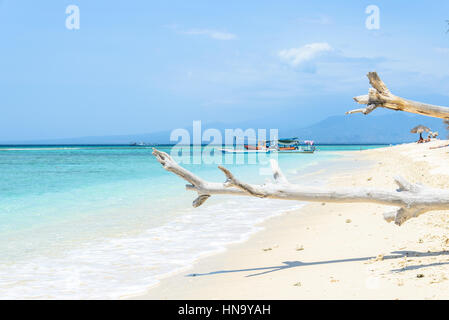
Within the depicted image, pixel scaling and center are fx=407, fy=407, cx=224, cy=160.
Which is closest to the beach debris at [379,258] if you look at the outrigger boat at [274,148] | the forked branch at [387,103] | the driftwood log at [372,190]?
the driftwood log at [372,190]

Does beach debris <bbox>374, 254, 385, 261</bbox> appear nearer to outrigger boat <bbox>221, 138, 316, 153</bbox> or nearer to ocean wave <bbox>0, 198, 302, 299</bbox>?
ocean wave <bbox>0, 198, 302, 299</bbox>

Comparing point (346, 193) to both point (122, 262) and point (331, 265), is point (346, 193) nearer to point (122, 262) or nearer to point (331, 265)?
point (331, 265)

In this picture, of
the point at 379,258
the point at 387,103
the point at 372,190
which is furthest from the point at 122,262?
the point at 387,103

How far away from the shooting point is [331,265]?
555cm

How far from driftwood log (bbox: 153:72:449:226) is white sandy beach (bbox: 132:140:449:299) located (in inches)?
28.1

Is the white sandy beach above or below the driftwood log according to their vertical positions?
below

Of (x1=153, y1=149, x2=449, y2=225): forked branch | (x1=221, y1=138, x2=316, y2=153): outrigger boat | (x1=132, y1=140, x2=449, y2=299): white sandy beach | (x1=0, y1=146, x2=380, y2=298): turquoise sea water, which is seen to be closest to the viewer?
(x1=132, y1=140, x2=449, y2=299): white sandy beach

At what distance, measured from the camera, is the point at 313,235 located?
26.0 ft

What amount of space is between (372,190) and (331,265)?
3.88ft

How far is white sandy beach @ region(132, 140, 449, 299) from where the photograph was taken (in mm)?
4391

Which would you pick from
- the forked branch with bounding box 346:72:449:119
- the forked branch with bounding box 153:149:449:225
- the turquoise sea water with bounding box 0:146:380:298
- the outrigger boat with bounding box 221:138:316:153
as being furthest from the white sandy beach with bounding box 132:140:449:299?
the outrigger boat with bounding box 221:138:316:153

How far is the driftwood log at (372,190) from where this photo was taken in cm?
502

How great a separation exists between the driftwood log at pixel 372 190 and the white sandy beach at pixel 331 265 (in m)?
0.71
